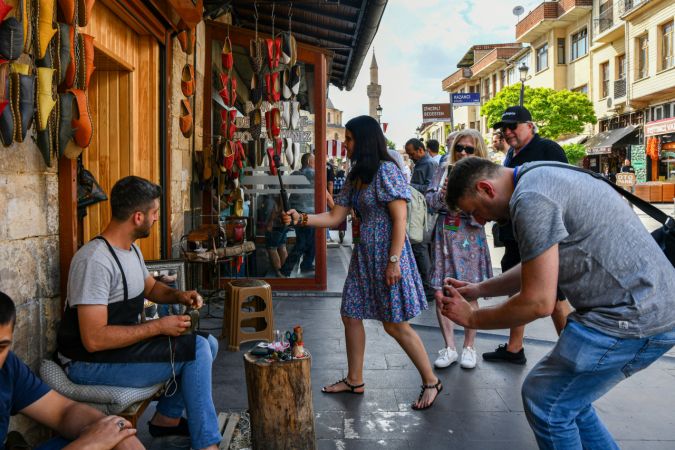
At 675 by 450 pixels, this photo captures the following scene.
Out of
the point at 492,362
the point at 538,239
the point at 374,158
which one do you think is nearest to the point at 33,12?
the point at 374,158

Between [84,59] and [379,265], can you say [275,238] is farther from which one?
[84,59]

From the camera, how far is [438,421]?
3.64m

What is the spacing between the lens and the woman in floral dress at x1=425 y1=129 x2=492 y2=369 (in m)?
4.64

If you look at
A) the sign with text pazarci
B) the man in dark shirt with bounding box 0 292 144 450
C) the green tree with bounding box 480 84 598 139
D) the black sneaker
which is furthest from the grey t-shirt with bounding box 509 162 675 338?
the green tree with bounding box 480 84 598 139

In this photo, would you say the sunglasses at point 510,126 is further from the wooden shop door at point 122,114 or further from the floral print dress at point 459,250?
the wooden shop door at point 122,114

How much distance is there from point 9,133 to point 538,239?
2.07m

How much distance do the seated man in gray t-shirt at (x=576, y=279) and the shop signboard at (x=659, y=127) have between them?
84.9 ft

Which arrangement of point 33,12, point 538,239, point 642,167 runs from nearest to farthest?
1. point 538,239
2. point 33,12
3. point 642,167

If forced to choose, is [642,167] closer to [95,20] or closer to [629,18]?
[629,18]

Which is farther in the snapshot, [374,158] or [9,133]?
[374,158]

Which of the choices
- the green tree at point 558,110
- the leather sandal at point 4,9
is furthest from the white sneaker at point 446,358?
the green tree at point 558,110

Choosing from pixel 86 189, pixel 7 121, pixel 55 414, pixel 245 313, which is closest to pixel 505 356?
pixel 245 313

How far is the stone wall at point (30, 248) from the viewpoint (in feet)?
8.94

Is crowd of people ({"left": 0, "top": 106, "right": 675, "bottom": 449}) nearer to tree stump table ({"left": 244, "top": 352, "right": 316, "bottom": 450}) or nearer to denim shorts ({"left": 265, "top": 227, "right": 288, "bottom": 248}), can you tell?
tree stump table ({"left": 244, "top": 352, "right": 316, "bottom": 450})
